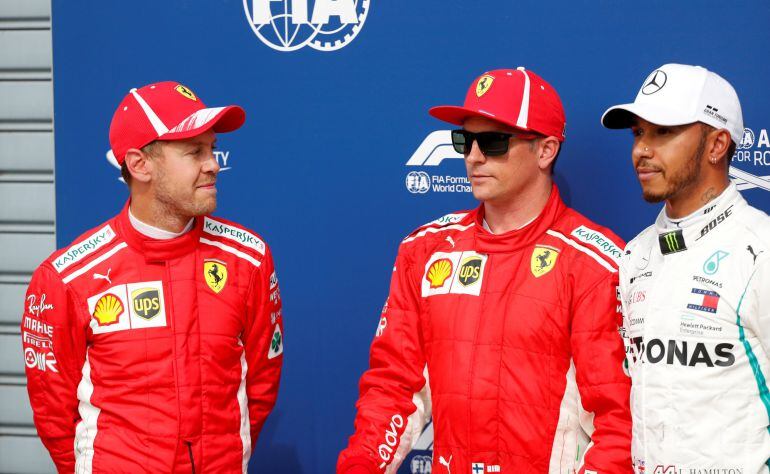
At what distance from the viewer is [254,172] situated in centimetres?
333

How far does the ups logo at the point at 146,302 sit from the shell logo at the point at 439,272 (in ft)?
2.44

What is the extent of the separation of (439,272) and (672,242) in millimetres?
665

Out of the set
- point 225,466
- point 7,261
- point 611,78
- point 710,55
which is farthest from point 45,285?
point 710,55

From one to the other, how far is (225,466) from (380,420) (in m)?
0.44

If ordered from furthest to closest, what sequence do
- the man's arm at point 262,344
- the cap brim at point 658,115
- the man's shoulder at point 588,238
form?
the man's arm at point 262,344
the man's shoulder at point 588,238
the cap brim at point 658,115

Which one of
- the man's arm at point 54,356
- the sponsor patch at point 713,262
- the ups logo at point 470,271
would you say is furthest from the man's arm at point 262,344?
the sponsor patch at point 713,262

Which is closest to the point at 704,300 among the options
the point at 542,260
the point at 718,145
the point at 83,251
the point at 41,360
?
the point at 718,145

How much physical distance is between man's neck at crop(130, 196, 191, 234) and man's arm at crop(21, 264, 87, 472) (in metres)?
0.29

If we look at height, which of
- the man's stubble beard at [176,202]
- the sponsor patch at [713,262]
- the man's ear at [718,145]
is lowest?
the sponsor patch at [713,262]

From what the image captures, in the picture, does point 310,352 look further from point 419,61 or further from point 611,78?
point 611,78

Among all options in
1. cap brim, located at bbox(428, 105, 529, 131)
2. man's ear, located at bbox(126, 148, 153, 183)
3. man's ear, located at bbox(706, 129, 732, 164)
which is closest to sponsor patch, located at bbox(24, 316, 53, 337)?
man's ear, located at bbox(126, 148, 153, 183)

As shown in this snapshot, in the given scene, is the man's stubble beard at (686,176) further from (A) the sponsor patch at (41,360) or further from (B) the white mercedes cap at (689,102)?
(A) the sponsor patch at (41,360)

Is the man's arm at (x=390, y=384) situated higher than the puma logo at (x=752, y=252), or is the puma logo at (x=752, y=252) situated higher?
the puma logo at (x=752, y=252)

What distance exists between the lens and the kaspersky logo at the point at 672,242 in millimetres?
2232
